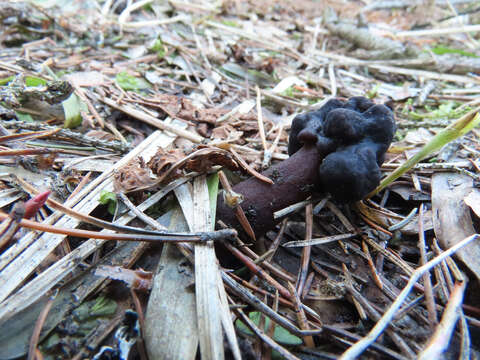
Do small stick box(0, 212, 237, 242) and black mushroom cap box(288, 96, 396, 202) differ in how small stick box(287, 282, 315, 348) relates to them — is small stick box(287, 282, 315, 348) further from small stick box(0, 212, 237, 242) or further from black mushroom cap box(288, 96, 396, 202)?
black mushroom cap box(288, 96, 396, 202)

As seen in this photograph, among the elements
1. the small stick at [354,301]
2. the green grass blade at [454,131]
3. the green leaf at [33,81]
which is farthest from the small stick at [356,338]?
the green leaf at [33,81]

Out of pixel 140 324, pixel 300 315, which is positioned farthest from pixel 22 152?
pixel 300 315

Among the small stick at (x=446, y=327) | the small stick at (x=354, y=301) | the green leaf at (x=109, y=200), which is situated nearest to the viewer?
the small stick at (x=446, y=327)

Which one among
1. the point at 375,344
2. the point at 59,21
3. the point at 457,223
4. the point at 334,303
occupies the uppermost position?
the point at 59,21

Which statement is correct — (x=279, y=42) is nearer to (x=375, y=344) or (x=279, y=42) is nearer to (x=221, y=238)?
(x=221, y=238)

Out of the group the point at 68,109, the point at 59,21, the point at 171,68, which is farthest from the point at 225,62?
the point at 59,21

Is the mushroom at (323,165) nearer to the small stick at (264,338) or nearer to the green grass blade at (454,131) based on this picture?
the green grass blade at (454,131)

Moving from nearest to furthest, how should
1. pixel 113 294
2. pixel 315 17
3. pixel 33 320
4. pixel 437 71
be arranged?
pixel 33 320 < pixel 113 294 < pixel 437 71 < pixel 315 17
